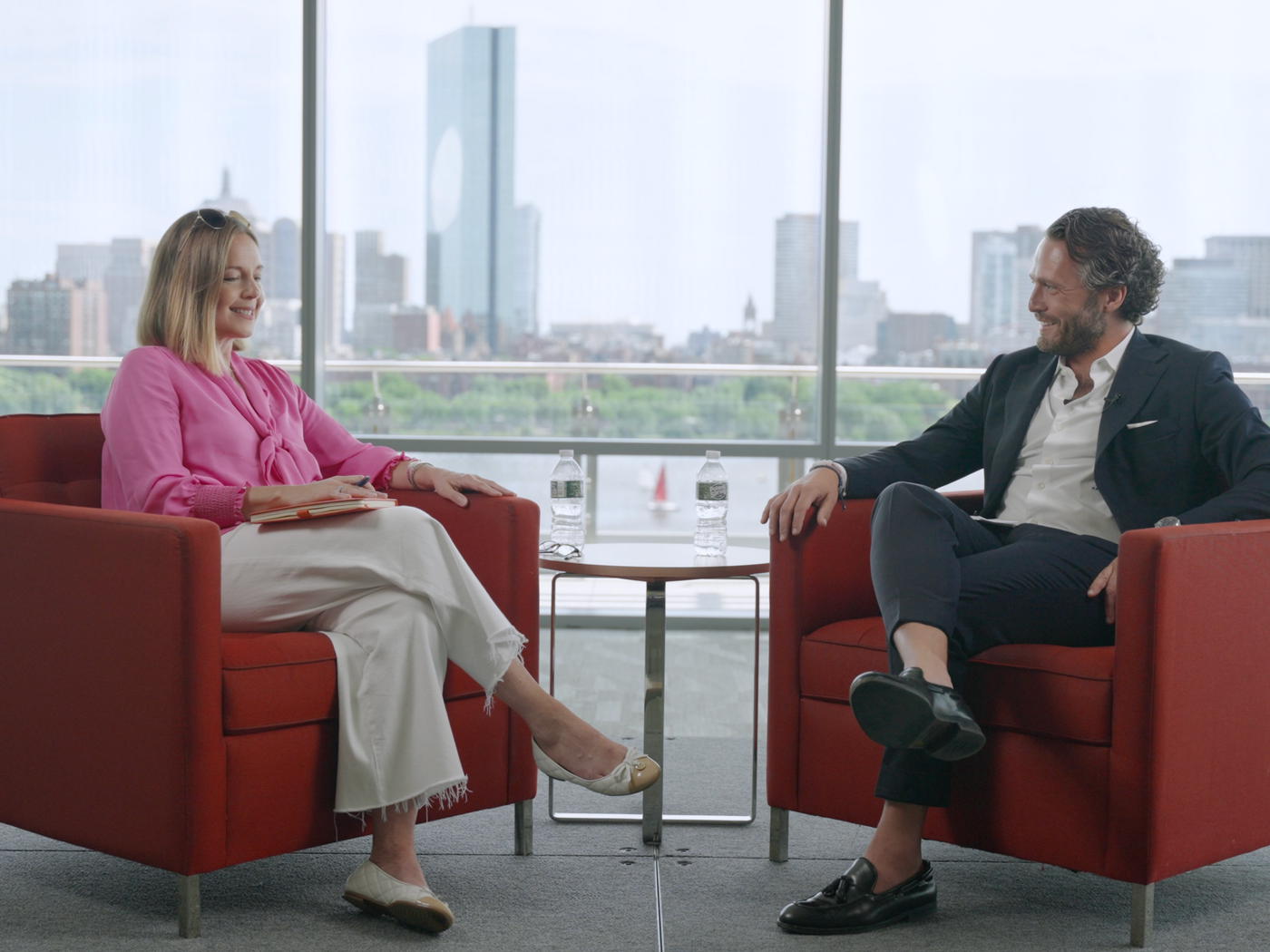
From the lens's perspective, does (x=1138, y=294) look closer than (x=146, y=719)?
No

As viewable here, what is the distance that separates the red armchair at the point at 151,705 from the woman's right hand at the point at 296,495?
231 millimetres

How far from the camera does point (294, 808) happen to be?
77.0 inches

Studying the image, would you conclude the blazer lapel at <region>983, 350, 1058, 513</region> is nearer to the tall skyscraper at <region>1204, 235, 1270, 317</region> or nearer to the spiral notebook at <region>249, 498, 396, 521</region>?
the spiral notebook at <region>249, 498, 396, 521</region>

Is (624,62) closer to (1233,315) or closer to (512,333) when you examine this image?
(512,333)

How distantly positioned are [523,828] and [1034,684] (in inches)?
37.6

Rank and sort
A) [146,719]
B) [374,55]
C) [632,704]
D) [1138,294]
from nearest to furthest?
[146,719], [1138,294], [632,704], [374,55]

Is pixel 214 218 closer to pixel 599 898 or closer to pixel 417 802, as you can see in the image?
pixel 417 802

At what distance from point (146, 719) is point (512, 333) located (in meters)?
2.69

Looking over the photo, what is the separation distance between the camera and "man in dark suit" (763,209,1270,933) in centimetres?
197

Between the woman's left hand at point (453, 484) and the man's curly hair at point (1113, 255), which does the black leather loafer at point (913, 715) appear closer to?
the woman's left hand at point (453, 484)

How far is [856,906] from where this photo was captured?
197 centimetres

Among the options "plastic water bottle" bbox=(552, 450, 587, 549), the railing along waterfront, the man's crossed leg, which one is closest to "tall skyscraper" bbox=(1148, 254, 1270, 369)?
the railing along waterfront

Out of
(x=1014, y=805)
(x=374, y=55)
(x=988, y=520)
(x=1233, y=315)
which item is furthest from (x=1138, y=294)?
(x=374, y=55)

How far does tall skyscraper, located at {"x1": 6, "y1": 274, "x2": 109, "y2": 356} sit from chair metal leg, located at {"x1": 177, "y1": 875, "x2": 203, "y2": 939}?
Result: 2.94m
